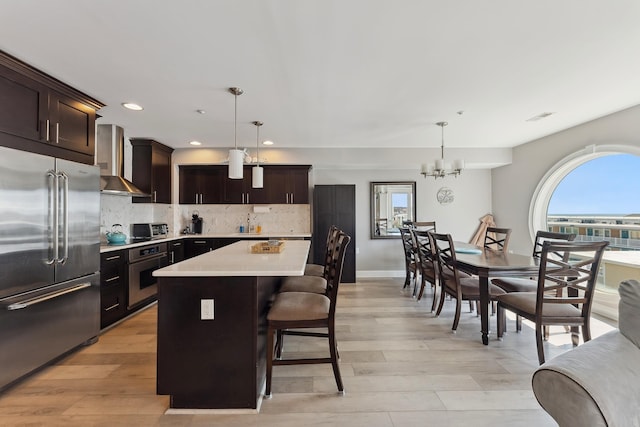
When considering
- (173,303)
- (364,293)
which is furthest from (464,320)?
(173,303)

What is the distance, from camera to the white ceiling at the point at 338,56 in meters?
1.67

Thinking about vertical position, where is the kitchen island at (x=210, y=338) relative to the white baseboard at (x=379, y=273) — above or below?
above

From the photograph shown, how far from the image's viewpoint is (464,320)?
11.2 ft

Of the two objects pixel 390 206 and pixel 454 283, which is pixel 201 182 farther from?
pixel 454 283

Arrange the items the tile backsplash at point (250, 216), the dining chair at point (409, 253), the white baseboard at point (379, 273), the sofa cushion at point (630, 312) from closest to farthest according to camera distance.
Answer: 1. the sofa cushion at point (630, 312)
2. the dining chair at point (409, 253)
3. the tile backsplash at point (250, 216)
4. the white baseboard at point (379, 273)

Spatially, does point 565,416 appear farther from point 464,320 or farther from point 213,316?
point 464,320

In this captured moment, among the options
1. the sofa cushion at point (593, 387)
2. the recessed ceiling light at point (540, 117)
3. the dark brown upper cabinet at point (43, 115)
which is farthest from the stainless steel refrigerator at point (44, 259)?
the recessed ceiling light at point (540, 117)

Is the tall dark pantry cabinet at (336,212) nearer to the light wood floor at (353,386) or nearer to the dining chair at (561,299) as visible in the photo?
the light wood floor at (353,386)

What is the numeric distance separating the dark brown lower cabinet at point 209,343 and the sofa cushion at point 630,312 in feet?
5.83

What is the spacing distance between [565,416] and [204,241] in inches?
185

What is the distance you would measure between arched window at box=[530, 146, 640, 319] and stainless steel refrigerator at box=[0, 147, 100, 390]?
550cm

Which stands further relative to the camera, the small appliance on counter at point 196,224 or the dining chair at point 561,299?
the small appliance on counter at point 196,224

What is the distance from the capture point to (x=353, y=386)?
2.10m

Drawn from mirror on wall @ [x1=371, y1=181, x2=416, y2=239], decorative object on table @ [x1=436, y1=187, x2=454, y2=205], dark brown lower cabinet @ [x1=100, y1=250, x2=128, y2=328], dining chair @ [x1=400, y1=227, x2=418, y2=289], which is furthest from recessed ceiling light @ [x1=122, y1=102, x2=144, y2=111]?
decorative object on table @ [x1=436, y1=187, x2=454, y2=205]
